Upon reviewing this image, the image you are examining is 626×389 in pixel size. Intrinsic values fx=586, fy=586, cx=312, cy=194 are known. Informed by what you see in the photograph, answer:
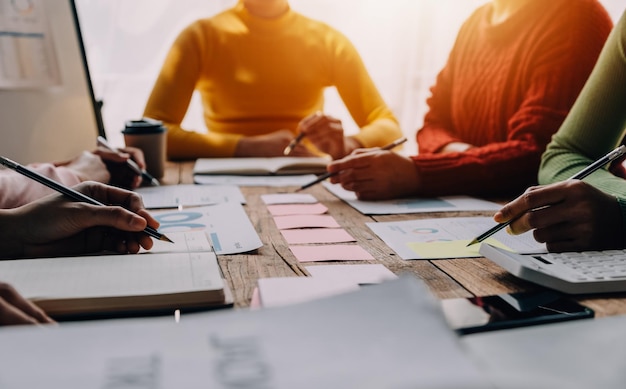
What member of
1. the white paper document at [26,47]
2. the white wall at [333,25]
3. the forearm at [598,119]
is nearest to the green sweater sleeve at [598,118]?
the forearm at [598,119]

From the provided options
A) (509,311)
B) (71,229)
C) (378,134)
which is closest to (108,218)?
(71,229)

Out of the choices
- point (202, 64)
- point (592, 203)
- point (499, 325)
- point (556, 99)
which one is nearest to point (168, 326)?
point (499, 325)

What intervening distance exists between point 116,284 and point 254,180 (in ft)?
2.41

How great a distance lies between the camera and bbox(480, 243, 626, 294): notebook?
594 millimetres

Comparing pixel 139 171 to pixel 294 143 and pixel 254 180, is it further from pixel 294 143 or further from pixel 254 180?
pixel 294 143

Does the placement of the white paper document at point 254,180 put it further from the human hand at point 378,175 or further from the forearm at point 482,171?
the forearm at point 482,171

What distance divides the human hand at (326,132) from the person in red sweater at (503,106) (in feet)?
0.74

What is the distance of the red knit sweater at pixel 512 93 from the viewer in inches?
46.2

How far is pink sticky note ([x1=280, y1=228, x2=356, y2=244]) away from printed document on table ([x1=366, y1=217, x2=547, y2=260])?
0.17 ft

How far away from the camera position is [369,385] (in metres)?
0.33

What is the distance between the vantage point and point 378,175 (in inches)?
44.3

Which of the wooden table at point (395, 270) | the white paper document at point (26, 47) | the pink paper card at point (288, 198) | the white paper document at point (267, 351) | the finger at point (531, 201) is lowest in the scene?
the pink paper card at point (288, 198)

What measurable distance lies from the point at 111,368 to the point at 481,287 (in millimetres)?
408

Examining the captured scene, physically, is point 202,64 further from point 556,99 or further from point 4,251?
point 4,251
